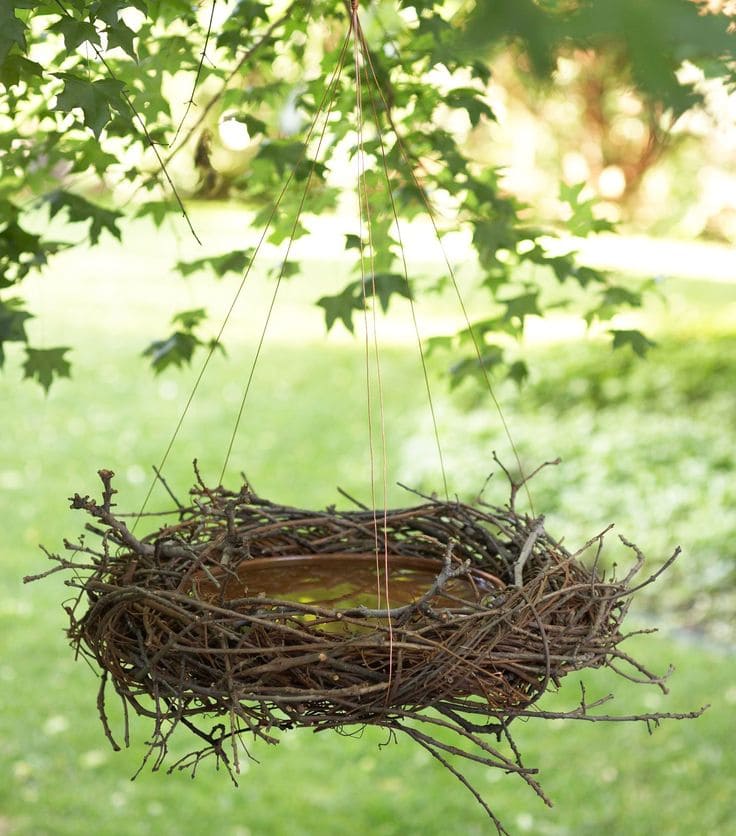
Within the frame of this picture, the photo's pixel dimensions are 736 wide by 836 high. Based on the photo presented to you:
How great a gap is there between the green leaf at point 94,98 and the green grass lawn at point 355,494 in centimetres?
267

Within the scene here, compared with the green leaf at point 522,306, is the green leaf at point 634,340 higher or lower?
lower

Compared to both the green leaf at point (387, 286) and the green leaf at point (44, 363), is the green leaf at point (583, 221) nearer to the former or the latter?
the green leaf at point (387, 286)

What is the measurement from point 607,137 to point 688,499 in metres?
7.46

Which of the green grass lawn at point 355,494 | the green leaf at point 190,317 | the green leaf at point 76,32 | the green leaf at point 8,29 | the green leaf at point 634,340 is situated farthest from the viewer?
the green grass lawn at point 355,494

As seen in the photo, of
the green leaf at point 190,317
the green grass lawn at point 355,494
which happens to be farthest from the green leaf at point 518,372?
the green grass lawn at point 355,494

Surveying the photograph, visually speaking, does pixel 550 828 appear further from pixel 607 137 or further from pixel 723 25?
pixel 607 137

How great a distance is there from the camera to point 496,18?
0.56 m

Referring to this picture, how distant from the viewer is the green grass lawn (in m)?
3.67

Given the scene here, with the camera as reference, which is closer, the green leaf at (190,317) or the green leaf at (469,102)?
the green leaf at (469,102)

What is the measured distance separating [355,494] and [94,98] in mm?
4787

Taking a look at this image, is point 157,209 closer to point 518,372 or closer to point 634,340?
point 518,372

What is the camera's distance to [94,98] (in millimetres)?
1553

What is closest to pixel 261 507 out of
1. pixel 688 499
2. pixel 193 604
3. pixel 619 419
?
pixel 193 604

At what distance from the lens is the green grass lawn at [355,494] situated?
3.67m
